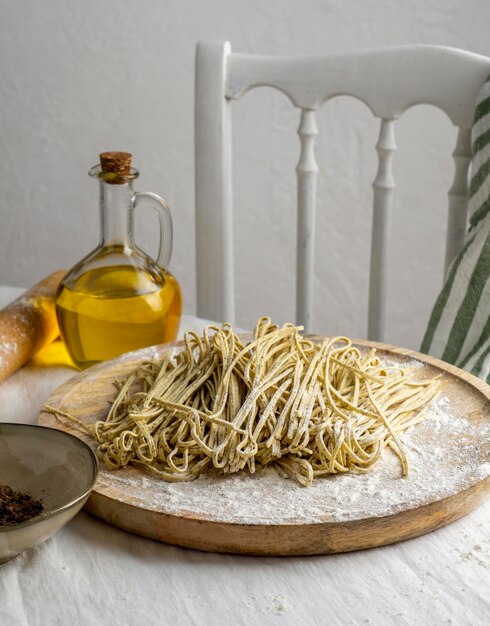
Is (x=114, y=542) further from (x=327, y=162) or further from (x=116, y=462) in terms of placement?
(x=327, y=162)

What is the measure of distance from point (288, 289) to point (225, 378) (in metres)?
1.37

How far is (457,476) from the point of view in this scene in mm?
691

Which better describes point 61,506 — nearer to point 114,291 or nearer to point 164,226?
point 114,291

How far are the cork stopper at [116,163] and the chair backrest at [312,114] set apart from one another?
1.18ft

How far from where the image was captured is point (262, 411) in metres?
0.75

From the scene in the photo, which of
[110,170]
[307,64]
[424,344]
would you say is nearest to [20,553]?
[110,170]

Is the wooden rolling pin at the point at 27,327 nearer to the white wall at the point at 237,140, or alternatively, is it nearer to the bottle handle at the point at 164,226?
the bottle handle at the point at 164,226

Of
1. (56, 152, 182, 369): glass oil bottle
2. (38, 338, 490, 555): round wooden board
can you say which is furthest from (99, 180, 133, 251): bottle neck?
(38, 338, 490, 555): round wooden board

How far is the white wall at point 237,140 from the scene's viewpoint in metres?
1.90

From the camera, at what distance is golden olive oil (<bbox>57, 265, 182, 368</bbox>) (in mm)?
939

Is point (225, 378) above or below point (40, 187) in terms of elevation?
above

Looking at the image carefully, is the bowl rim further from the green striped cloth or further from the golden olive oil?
the green striped cloth

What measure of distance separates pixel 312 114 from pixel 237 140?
0.78 metres

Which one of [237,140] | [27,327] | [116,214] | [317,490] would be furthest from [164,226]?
[237,140]
